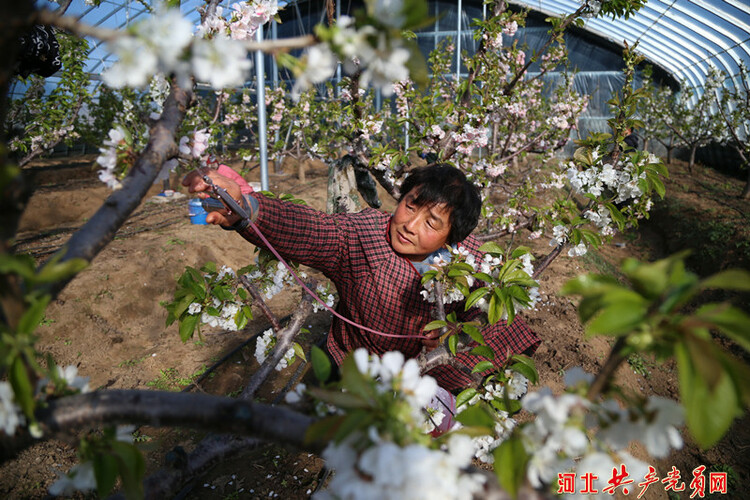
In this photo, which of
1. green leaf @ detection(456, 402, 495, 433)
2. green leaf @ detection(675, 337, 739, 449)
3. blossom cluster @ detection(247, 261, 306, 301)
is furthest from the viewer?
blossom cluster @ detection(247, 261, 306, 301)

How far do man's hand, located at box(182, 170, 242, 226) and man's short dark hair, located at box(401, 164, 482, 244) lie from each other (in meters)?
0.73

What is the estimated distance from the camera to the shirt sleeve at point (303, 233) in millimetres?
1553

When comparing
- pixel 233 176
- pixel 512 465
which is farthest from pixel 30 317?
pixel 233 176

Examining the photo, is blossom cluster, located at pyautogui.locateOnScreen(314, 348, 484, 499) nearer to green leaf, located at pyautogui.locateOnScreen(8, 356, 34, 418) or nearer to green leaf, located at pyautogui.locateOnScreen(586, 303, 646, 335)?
green leaf, located at pyautogui.locateOnScreen(586, 303, 646, 335)

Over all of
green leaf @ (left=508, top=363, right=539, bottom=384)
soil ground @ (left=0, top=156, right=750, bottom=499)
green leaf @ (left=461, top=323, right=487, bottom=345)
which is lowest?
soil ground @ (left=0, top=156, right=750, bottom=499)

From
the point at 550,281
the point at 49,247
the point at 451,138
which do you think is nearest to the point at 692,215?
the point at 550,281

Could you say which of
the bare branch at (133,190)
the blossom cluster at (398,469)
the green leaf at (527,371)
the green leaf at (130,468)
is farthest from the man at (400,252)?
the blossom cluster at (398,469)

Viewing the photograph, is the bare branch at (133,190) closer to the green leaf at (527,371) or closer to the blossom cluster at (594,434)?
the blossom cluster at (594,434)

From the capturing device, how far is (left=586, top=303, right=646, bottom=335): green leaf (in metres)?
0.46

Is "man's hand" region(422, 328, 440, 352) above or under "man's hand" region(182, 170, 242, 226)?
under

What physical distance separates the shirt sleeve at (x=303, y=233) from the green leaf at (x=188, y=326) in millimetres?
353

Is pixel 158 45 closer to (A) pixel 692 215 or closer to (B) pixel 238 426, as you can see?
(B) pixel 238 426

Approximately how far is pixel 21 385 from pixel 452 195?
1475 millimetres

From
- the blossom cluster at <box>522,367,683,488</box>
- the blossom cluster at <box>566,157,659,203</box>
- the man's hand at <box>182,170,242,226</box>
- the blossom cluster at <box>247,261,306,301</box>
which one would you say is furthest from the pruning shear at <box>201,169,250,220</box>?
the blossom cluster at <box>566,157,659,203</box>
